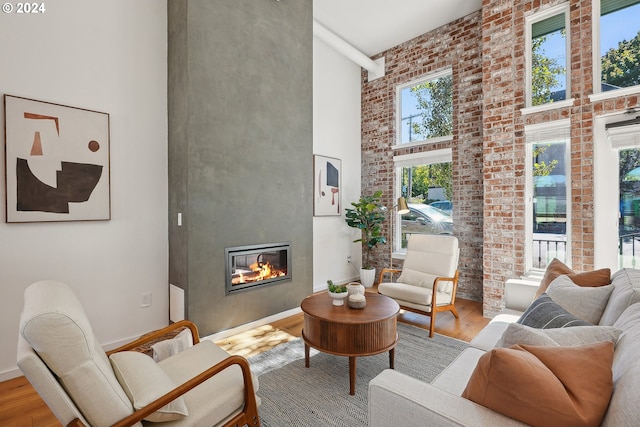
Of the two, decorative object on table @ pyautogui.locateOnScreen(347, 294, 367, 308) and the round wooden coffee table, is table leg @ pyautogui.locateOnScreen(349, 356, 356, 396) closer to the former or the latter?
the round wooden coffee table

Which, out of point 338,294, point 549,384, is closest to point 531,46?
point 338,294

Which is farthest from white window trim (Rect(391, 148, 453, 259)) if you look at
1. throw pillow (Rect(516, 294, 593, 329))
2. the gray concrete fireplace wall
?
throw pillow (Rect(516, 294, 593, 329))

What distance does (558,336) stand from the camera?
52.2 inches

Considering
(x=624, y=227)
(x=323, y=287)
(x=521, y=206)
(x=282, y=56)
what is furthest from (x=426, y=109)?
(x=323, y=287)

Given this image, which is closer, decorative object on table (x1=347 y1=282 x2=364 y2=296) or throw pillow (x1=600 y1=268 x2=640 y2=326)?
throw pillow (x1=600 y1=268 x2=640 y2=326)

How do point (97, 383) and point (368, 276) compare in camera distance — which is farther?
point (368, 276)

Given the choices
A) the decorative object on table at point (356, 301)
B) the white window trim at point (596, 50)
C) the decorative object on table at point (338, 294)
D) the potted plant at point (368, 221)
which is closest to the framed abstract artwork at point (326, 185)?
the potted plant at point (368, 221)

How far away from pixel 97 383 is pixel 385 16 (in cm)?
513

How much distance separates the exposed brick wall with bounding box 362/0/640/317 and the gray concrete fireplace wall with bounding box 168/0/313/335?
2.22 metres

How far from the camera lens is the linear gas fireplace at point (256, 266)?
11.0 ft

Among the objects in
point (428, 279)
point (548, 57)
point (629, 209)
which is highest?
point (548, 57)

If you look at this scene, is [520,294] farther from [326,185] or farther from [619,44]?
[326,185]

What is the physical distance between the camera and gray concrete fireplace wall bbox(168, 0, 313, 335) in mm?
3041

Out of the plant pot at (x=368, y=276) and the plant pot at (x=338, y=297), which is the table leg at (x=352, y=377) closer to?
the plant pot at (x=338, y=297)
